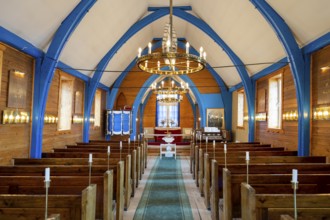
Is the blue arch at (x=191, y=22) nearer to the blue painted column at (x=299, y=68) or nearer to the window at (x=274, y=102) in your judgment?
the window at (x=274, y=102)

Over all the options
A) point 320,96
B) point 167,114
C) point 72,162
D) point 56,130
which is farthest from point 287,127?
point 167,114

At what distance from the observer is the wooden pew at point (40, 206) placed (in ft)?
7.51

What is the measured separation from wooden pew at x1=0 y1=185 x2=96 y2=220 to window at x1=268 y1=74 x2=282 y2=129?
25.3ft

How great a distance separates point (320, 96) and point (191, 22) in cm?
591

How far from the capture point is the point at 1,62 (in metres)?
5.21

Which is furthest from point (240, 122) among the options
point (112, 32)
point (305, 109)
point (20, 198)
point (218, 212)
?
point (20, 198)

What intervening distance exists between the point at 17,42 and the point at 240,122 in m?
10.7

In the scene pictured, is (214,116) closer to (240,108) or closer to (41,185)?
(240,108)

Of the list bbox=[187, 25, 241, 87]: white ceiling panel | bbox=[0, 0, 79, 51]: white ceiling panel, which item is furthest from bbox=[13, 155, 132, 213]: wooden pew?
bbox=[187, 25, 241, 87]: white ceiling panel

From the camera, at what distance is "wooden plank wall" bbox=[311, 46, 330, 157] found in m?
5.67

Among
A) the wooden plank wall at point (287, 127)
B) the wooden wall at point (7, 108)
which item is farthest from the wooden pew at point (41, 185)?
the wooden plank wall at point (287, 127)

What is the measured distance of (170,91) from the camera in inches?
453

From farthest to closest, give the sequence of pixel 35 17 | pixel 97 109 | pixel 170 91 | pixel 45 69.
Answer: pixel 97 109 < pixel 170 91 < pixel 45 69 < pixel 35 17

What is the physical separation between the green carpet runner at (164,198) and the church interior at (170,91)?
0.03 m
